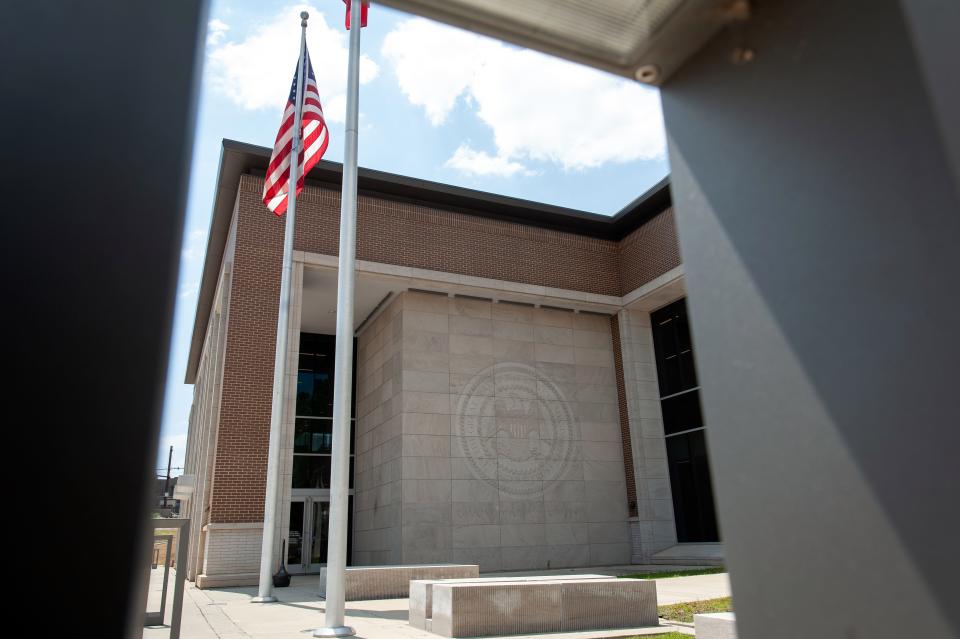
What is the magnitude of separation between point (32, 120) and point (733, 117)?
2.08 m

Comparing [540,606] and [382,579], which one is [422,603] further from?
[382,579]

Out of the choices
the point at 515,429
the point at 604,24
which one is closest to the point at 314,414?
the point at 515,429

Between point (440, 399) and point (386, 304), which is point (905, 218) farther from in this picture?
point (386, 304)

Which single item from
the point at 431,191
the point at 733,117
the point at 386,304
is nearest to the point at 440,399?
the point at 386,304

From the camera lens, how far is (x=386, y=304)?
75.2ft

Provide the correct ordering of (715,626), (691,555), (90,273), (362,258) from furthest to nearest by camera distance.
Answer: (362,258), (691,555), (715,626), (90,273)

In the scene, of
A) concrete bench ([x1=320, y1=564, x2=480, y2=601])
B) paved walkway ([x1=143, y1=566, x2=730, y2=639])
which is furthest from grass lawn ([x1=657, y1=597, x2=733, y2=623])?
concrete bench ([x1=320, y1=564, x2=480, y2=601])

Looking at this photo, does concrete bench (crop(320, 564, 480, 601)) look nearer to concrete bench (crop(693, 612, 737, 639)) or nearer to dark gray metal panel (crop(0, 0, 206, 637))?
concrete bench (crop(693, 612, 737, 639))

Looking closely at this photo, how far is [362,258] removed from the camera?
67.6 feet

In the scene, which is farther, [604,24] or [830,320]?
[604,24]

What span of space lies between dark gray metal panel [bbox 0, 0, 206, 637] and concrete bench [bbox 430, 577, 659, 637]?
7.38 metres

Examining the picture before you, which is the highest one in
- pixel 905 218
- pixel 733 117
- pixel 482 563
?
pixel 733 117

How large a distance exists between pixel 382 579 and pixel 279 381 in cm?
457

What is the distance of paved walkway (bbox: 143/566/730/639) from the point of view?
8.66 metres
